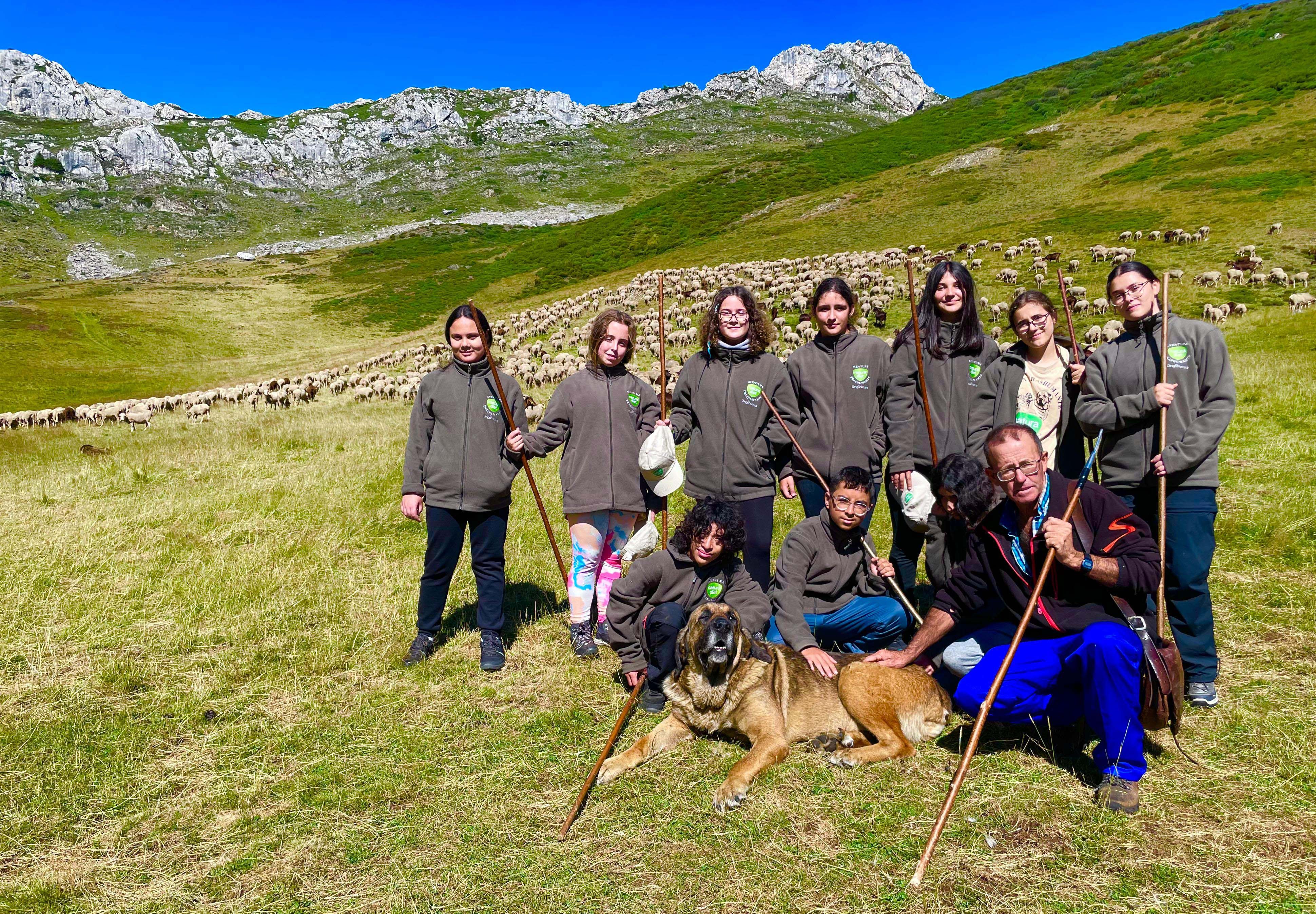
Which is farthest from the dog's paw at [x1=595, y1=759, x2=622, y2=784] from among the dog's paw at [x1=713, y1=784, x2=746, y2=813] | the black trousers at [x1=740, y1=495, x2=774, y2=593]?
the black trousers at [x1=740, y1=495, x2=774, y2=593]

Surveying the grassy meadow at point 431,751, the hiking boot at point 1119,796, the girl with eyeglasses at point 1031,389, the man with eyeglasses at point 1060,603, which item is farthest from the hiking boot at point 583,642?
the hiking boot at point 1119,796

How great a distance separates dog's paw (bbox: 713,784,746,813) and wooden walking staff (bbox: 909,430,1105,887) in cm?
98

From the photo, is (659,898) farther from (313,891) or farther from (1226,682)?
(1226,682)

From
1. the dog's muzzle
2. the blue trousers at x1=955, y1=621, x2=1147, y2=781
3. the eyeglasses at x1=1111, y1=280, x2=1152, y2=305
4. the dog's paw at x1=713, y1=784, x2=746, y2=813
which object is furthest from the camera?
the eyeglasses at x1=1111, y1=280, x2=1152, y2=305

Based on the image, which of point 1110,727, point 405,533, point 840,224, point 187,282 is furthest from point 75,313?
point 1110,727

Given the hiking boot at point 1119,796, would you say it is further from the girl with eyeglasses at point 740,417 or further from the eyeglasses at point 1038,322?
the eyeglasses at point 1038,322

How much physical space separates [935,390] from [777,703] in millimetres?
2960

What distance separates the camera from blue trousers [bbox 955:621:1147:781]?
3.83 m

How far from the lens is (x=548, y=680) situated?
578cm

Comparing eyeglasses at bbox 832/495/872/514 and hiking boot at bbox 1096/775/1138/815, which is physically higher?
eyeglasses at bbox 832/495/872/514

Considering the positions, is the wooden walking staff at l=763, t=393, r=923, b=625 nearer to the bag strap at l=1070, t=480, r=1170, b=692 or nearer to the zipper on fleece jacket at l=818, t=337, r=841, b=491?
the zipper on fleece jacket at l=818, t=337, r=841, b=491

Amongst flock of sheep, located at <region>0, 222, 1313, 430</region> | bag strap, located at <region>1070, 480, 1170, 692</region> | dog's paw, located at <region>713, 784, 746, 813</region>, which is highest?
flock of sheep, located at <region>0, 222, 1313, 430</region>

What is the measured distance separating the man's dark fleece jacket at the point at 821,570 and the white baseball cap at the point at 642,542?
1040mm

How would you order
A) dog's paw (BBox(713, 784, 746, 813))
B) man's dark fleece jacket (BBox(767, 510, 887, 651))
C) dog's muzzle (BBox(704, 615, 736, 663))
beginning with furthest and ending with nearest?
1. man's dark fleece jacket (BBox(767, 510, 887, 651))
2. dog's muzzle (BBox(704, 615, 736, 663))
3. dog's paw (BBox(713, 784, 746, 813))
